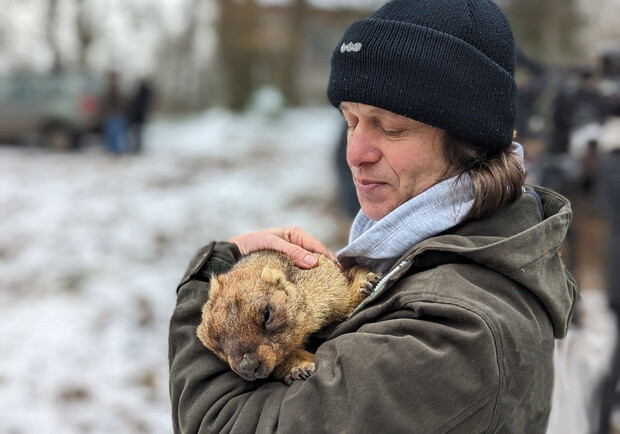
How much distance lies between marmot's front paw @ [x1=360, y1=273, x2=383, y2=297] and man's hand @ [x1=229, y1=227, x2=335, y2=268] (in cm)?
19

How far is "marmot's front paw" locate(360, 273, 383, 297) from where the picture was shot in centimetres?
206

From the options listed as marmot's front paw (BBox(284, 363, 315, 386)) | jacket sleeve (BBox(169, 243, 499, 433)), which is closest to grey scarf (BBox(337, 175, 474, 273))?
jacket sleeve (BBox(169, 243, 499, 433))

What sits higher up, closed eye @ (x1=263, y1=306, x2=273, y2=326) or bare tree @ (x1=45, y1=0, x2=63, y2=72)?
closed eye @ (x1=263, y1=306, x2=273, y2=326)

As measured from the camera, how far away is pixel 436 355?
59.4 inches

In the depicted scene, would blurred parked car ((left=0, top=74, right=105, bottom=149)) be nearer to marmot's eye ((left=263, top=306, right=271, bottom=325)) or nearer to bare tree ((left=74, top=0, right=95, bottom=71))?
bare tree ((left=74, top=0, right=95, bottom=71))

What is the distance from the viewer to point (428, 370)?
1509 mm

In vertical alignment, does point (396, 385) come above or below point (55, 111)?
above

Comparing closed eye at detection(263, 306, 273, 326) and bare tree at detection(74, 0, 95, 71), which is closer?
closed eye at detection(263, 306, 273, 326)

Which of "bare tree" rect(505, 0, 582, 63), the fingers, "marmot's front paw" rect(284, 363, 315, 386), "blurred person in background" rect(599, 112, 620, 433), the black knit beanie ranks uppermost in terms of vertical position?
the black knit beanie

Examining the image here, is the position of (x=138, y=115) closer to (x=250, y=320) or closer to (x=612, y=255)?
(x=612, y=255)

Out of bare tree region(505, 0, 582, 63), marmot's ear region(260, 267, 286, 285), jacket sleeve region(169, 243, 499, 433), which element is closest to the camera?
jacket sleeve region(169, 243, 499, 433)

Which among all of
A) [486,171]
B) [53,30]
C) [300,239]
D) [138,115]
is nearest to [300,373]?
[300,239]

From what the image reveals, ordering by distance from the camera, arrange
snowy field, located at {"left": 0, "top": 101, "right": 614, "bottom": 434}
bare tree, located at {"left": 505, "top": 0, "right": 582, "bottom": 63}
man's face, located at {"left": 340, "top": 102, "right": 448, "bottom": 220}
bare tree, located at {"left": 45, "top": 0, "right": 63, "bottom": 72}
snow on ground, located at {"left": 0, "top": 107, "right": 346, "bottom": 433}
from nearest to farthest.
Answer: man's face, located at {"left": 340, "top": 102, "right": 448, "bottom": 220} → snowy field, located at {"left": 0, "top": 101, "right": 614, "bottom": 434} → snow on ground, located at {"left": 0, "top": 107, "right": 346, "bottom": 433} → bare tree, located at {"left": 45, "top": 0, "right": 63, "bottom": 72} → bare tree, located at {"left": 505, "top": 0, "right": 582, "bottom": 63}

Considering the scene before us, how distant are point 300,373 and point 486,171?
2.43ft
